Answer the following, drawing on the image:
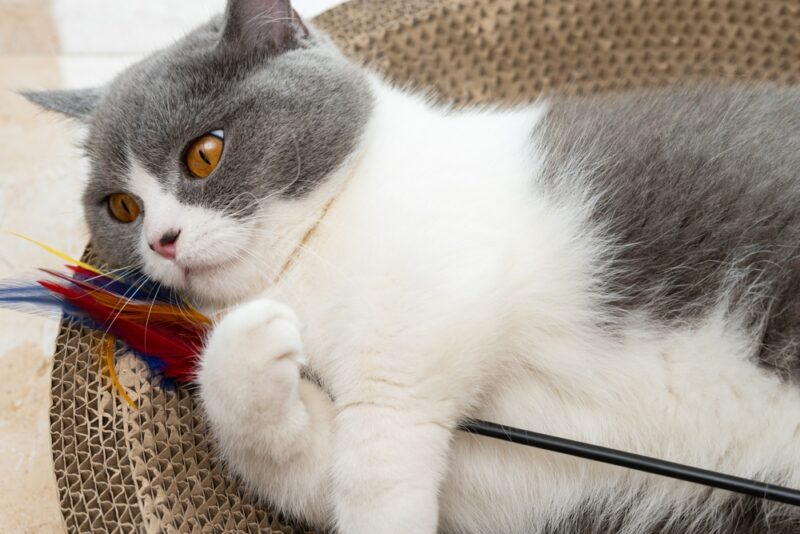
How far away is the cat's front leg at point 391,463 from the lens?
889 millimetres

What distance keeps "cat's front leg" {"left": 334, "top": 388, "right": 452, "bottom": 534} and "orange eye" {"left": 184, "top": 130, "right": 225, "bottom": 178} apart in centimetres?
42

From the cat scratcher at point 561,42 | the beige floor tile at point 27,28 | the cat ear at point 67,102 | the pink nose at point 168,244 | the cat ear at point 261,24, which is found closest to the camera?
the pink nose at point 168,244

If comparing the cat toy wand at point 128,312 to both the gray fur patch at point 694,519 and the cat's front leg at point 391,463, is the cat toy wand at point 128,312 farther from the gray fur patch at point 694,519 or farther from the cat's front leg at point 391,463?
the gray fur patch at point 694,519

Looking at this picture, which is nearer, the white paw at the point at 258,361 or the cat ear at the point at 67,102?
the white paw at the point at 258,361

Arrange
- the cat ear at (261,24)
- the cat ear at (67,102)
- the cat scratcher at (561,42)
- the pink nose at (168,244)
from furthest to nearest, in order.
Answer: the cat scratcher at (561,42)
the cat ear at (67,102)
the cat ear at (261,24)
the pink nose at (168,244)

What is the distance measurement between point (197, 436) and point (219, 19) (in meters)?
0.74

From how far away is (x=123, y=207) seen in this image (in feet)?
3.78

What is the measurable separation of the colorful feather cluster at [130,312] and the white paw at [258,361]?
0.20 m

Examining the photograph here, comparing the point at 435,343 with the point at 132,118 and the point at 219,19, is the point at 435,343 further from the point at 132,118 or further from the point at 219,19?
the point at 219,19

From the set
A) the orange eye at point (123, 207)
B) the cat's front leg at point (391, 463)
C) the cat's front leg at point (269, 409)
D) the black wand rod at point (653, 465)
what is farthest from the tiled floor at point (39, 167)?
the black wand rod at point (653, 465)

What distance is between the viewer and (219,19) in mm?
1288

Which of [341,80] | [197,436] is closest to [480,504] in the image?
[197,436]

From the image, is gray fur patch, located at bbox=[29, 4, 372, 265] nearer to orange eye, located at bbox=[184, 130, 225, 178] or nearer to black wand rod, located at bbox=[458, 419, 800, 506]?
orange eye, located at bbox=[184, 130, 225, 178]

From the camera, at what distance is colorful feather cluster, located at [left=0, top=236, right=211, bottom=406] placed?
112cm
